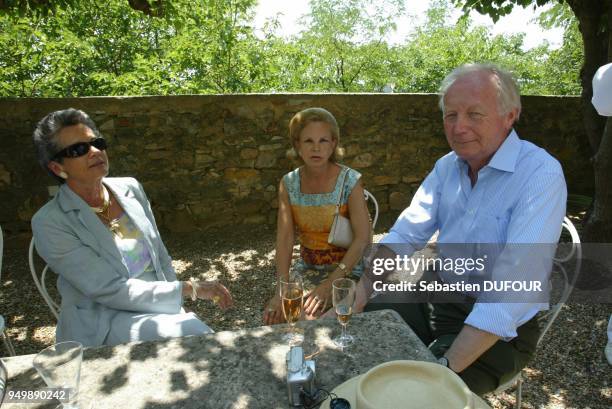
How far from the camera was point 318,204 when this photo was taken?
101 inches

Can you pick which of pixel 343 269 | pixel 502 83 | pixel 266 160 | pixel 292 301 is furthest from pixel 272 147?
pixel 292 301

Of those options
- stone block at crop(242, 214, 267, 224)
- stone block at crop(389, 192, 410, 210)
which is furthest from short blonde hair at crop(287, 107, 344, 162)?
stone block at crop(389, 192, 410, 210)

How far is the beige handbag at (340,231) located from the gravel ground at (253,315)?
4.09ft

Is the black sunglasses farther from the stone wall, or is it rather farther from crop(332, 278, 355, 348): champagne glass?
the stone wall

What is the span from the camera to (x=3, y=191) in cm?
433

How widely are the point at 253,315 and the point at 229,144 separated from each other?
6.76 feet

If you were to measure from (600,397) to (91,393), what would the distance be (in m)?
2.67

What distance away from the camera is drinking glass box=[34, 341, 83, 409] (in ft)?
3.66

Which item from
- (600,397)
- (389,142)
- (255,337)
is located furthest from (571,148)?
(255,337)

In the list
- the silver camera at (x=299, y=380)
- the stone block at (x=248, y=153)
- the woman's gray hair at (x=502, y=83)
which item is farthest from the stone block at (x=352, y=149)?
the silver camera at (x=299, y=380)

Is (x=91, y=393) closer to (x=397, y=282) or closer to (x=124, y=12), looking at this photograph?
→ (x=397, y=282)

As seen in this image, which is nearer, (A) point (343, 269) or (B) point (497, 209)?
(B) point (497, 209)

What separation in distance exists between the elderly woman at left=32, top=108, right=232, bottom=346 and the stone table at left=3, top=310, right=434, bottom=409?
0.55 m

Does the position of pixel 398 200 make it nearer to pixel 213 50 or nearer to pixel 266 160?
pixel 266 160
